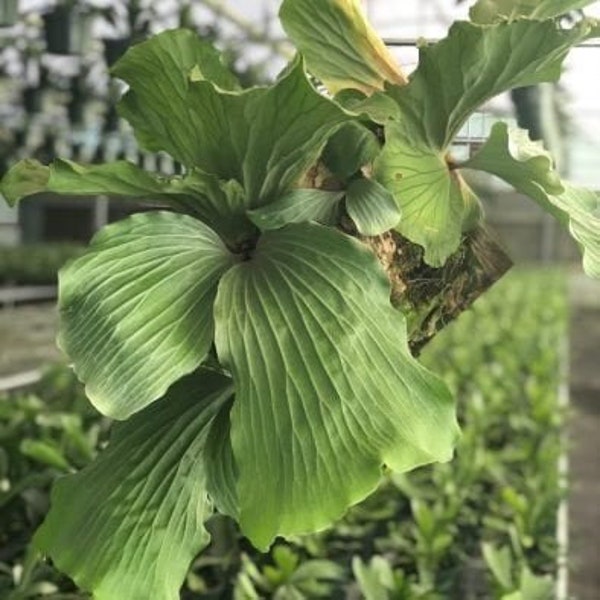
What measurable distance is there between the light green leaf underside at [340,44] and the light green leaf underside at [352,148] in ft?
0.11

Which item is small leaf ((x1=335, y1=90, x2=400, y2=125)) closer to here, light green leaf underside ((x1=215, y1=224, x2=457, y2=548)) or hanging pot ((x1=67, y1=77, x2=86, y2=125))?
light green leaf underside ((x1=215, y1=224, x2=457, y2=548))

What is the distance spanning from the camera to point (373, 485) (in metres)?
0.55

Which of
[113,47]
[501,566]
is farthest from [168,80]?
[113,47]

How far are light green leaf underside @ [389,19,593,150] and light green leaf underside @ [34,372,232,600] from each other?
188 mm

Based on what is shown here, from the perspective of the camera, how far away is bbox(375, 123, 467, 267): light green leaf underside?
648mm

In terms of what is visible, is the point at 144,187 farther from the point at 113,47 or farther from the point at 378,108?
the point at 113,47

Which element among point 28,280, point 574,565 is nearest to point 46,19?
point 574,565

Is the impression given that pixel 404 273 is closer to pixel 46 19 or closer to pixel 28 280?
pixel 46 19

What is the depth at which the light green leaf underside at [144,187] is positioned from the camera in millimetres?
625

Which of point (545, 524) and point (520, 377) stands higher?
point (545, 524)

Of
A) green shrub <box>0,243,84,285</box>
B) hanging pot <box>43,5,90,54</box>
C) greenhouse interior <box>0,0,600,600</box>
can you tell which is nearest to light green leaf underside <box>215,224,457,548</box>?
greenhouse interior <box>0,0,600,600</box>

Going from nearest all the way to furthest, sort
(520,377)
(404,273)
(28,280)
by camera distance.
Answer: (404,273)
(520,377)
(28,280)

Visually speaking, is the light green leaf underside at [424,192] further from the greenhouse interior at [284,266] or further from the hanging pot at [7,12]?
the hanging pot at [7,12]

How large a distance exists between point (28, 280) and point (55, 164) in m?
10.7
